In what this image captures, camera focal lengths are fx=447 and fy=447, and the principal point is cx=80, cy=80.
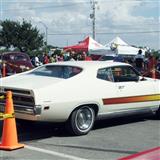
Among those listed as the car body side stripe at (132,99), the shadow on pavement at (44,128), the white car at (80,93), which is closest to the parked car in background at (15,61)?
the shadow on pavement at (44,128)

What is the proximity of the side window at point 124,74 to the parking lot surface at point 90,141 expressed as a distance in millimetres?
996

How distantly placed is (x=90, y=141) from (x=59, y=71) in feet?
5.63

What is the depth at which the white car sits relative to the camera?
7.72 metres

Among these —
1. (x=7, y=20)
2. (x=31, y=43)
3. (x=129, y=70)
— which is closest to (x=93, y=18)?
(x=31, y=43)

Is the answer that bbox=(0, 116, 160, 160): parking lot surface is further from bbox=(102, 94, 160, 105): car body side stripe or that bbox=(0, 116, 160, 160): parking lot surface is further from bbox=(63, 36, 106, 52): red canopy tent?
bbox=(63, 36, 106, 52): red canopy tent

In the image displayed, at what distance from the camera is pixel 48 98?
7656 millimetres

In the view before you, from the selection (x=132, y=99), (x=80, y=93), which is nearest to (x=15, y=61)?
(x=132, y=99)

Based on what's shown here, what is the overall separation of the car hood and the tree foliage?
64.8m

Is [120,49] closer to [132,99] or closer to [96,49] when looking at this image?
[96,49]

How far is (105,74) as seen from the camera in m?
8.95

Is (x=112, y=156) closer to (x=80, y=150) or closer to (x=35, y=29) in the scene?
(x=80, y=150)

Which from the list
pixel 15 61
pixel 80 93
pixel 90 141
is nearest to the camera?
pixel 90 141

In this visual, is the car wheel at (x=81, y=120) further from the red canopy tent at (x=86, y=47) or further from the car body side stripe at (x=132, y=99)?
the red canopy tent at (x=86, y=47)

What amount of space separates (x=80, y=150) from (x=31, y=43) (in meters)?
69.3
